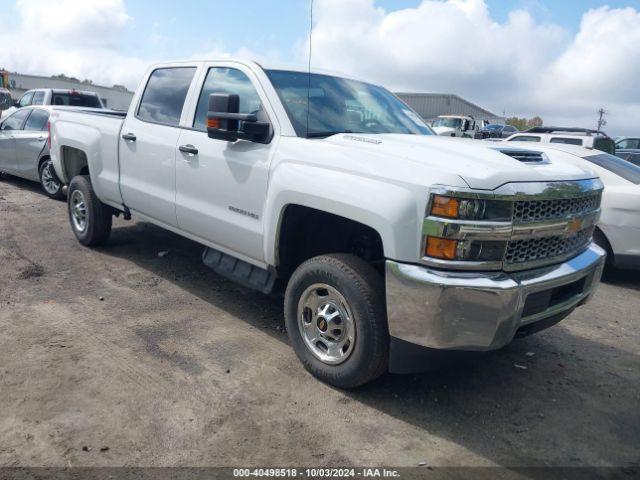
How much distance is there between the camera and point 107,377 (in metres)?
3.43

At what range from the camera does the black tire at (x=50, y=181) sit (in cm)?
883

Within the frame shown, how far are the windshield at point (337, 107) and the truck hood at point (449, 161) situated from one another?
336mm

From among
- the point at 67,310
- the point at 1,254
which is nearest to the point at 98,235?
the point at 1,254

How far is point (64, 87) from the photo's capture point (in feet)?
127

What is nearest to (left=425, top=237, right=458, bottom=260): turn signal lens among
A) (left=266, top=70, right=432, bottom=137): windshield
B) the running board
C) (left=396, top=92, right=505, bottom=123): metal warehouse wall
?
(left=266, top=70, right=432, bottom=137): windshield

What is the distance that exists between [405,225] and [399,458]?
1219 millimetres

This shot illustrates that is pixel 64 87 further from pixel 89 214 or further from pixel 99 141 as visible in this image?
pixel 99 141

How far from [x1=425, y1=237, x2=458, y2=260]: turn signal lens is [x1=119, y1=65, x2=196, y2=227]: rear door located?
2549 millimetres

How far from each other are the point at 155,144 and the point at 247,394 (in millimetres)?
2485

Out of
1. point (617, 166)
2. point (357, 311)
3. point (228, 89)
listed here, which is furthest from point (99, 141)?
point (617, 166)

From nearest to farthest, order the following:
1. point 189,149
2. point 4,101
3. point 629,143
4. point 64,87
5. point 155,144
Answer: point 189,149, point 155,144, point 629,143, point 4,101, point 64,87

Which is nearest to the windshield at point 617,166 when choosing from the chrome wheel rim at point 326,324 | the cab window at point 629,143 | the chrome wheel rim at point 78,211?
the chrome wheel rim at point 326,324

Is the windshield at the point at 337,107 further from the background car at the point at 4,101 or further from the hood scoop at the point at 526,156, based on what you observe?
the background car at the point at 4,101

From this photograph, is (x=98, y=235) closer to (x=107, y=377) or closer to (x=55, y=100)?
(x=107, y=377)
